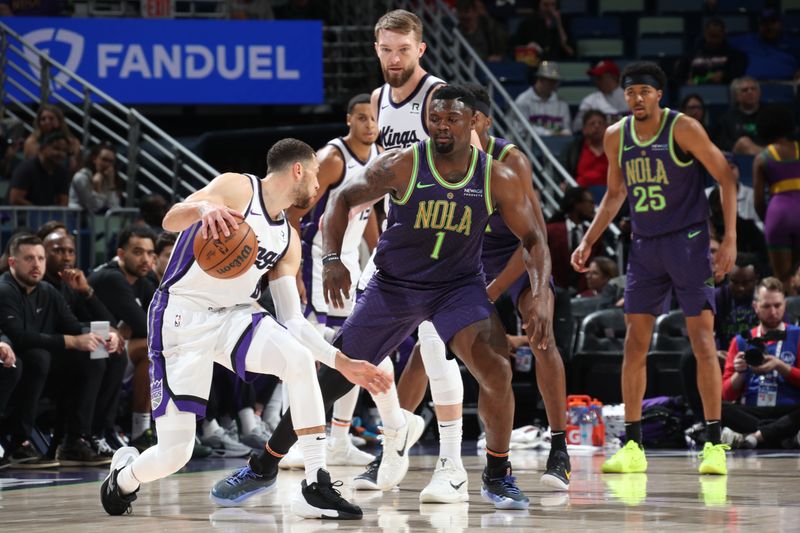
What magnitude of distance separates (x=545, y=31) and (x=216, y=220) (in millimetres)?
10634

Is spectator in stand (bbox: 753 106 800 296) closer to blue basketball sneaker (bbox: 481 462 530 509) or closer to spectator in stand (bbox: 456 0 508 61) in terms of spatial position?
spectator in stand (bbox: 456 0 508 61)

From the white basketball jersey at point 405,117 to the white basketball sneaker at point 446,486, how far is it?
194 cm

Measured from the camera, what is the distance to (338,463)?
8039mm

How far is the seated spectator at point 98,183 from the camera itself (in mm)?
10938

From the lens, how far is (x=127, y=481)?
18.5 ft

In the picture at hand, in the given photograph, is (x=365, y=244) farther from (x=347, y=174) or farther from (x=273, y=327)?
(x=273, y=327)

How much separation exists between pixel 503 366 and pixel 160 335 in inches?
59.8

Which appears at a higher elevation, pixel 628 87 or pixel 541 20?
pixel 541 20

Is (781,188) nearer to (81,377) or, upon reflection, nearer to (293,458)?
(293,458)

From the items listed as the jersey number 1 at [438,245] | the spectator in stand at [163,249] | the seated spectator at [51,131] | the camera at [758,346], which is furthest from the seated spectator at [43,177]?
the jersey number 1 at [438,245]

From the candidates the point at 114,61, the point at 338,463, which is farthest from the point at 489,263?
the point at 114,61

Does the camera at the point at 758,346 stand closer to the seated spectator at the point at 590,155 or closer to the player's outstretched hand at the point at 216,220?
the seated spectator at the point at 590,155

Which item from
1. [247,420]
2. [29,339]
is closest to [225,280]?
[29,339]

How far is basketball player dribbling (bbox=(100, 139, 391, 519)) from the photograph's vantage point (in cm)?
547
